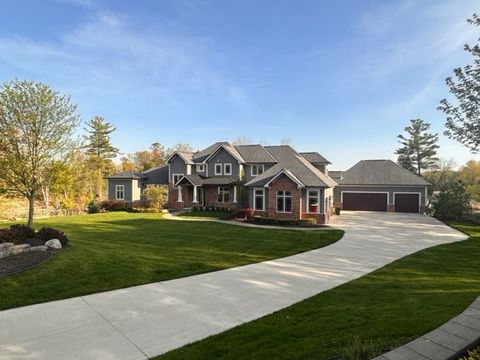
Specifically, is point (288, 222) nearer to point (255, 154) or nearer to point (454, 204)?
point (255, 154)

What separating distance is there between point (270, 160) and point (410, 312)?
2558 cm

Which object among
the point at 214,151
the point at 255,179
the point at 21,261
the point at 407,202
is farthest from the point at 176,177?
the point at 407,202

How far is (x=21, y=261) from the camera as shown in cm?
997

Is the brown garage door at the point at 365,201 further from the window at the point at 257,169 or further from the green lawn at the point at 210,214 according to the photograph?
the green lawn at the point at 210,214

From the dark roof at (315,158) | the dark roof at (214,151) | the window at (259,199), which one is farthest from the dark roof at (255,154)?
the dark roof at (315,158)

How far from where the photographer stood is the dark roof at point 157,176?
36.4 meters

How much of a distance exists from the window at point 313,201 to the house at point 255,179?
2.05m

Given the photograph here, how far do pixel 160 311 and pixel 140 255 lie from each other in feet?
18.9

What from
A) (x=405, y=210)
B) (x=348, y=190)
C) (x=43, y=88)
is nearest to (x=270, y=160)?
(x=348, y=190)

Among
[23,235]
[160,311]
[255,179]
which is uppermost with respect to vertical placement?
[255,179]

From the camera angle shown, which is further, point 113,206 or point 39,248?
point 113,206

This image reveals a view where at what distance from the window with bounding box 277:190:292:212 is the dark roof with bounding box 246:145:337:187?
1619mm

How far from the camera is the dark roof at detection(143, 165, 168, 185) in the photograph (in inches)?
1435

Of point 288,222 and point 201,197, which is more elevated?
point 201,197
